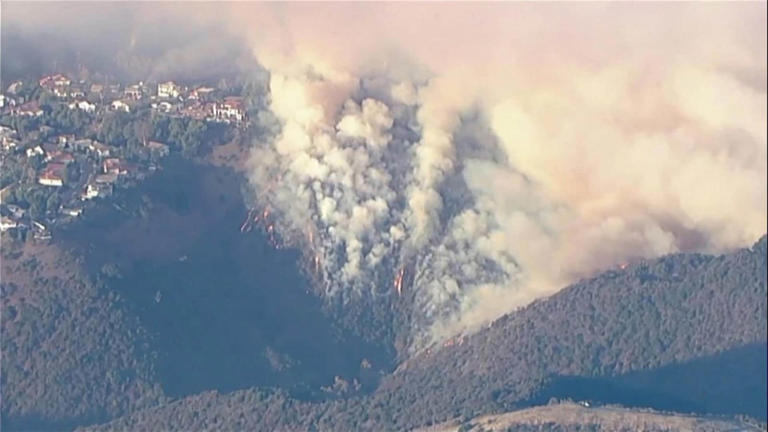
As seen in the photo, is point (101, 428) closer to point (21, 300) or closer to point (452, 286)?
point (21, 300)

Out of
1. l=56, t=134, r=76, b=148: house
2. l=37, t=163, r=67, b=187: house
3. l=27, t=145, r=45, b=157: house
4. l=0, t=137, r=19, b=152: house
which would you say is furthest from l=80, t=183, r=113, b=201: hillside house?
l=56, t=134, r=76, b=148: house

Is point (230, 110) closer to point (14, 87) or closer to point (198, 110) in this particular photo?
point (198, 110)

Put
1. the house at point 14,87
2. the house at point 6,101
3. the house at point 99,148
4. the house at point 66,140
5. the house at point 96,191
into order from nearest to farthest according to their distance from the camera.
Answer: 1. the house at point 96,191
2. the house at point 99,148
3. the house at point 66,140
4. the house at point 6,101
5. the house at point 14,87

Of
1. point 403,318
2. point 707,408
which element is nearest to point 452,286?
point 403,318

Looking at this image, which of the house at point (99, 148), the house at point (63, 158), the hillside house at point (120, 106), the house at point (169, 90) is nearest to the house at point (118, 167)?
the house at point (99, 148)

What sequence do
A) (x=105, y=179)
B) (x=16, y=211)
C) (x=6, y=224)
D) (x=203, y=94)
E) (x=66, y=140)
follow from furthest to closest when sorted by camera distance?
(x=203, y=94), (x=66, y=140), (x=105, y=179), (x=16, y=211), (x=6, y=224)

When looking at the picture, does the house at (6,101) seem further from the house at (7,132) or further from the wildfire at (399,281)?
the wildfire at (399,281)

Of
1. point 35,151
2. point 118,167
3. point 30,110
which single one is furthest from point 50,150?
point 30,110
